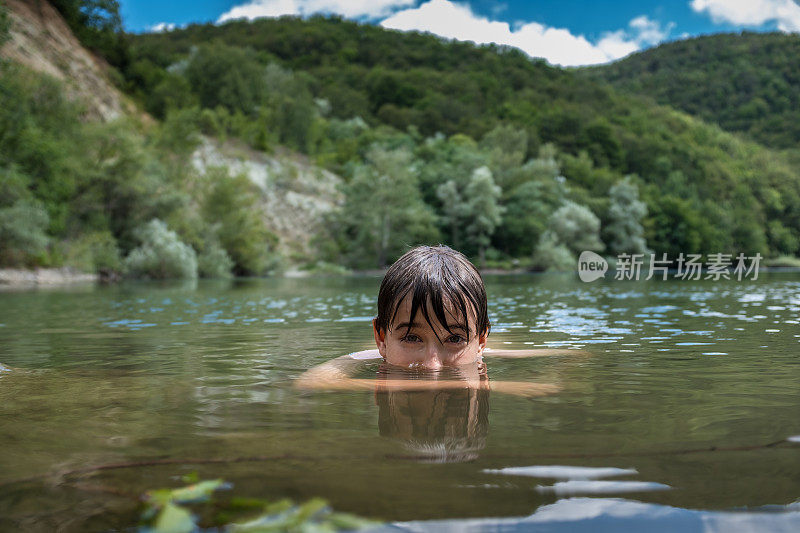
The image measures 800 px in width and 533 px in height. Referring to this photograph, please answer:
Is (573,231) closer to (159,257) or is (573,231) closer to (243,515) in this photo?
(159,257)

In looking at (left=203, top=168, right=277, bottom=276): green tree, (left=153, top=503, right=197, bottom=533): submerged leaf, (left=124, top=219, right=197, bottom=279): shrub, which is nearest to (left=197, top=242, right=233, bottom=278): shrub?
(left=124, top=219, right=197, bottom=279): shrub

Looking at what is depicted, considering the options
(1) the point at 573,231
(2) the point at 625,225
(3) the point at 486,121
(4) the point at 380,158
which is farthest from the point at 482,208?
(3) the point at 486,121

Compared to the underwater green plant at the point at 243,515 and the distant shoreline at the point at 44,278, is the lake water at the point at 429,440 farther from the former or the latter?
the distant shoreline at the point at 44,278

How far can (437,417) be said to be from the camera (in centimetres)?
276

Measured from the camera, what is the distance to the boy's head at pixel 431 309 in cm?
358

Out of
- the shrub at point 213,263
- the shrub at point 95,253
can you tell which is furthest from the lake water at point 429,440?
the shrub at point 213,263

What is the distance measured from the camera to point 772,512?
1.59m

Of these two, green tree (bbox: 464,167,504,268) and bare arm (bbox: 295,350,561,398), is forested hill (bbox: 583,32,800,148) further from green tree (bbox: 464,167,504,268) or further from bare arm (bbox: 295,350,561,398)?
bare arm (bbox: 295,350,561,398)

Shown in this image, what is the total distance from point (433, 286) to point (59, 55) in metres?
43.3

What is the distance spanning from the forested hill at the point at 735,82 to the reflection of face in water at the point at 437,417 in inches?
4138

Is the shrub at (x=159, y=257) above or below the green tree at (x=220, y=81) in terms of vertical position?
below

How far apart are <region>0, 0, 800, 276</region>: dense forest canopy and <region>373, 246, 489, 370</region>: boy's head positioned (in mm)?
21709

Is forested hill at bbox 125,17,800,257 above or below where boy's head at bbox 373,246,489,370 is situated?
above

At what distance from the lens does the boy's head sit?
3.58m
